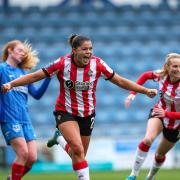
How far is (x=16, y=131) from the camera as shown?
8.18 meters

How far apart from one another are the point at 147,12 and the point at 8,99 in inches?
489

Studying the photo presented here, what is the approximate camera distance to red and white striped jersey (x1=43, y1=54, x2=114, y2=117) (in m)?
7.52

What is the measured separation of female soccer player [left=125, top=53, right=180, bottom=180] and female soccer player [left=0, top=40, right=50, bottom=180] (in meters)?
1.31

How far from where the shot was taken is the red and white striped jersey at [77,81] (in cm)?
752

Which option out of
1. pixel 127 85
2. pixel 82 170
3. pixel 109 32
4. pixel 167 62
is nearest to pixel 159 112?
pixel 127 85

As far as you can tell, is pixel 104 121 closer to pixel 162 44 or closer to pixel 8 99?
pixel 162 44

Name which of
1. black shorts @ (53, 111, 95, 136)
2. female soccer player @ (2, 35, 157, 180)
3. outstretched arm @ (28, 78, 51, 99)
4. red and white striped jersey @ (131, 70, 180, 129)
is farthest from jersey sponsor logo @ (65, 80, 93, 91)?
red and white striped jersey @ (131, 70, 180, 129)

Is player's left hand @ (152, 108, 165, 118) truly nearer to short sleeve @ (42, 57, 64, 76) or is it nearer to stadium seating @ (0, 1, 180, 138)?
short sleeve @ (42, 57, 64, 76)

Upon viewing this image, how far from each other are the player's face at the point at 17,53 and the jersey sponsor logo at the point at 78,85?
1.38 m

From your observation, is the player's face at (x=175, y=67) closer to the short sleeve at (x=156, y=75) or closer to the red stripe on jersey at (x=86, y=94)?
the short sleeve at (x=156, y=75)

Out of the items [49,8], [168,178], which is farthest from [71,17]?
[168,178]

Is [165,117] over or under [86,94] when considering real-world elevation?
under

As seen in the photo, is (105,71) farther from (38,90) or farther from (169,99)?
(38,90)

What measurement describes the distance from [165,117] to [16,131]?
1.84m
